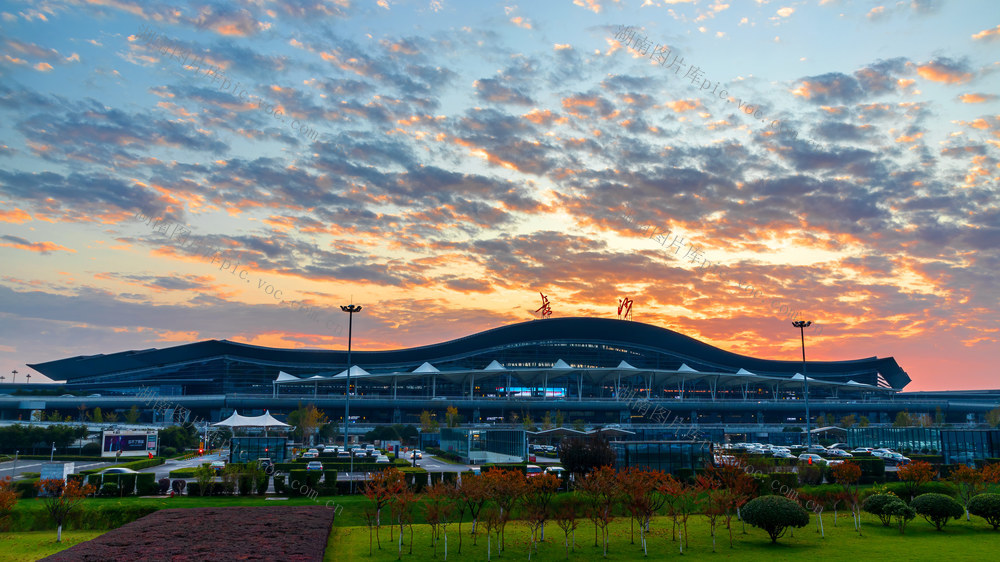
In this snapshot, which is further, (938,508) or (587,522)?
(587,522)

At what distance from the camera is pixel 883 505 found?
126ft

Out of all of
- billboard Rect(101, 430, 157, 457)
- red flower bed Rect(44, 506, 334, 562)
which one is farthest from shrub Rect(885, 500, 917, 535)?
billboard Rect(101, 430, 157, 457)

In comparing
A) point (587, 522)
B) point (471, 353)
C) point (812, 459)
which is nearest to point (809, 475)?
point (812, 459)

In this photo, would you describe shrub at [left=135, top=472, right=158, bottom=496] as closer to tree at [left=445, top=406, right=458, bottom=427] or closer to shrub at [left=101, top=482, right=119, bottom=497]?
shrub at [left=101, top=482, right=119, bottom=497]

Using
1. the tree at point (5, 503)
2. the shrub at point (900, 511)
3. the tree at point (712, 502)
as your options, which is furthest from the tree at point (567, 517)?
the tree at point (5, 503)

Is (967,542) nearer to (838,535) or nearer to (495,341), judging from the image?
(838,535)

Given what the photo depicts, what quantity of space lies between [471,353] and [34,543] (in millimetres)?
134903

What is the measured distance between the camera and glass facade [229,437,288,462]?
198 ft

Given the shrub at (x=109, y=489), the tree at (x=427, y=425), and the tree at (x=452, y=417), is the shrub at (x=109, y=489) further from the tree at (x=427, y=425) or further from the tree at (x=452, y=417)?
the tree at (x=452, y=417)

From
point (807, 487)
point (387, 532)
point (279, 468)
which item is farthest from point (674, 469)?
point (279, 468)

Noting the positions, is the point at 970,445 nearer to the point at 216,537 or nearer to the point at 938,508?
the point at 938,508

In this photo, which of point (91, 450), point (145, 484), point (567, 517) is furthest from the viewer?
point (91, 450)

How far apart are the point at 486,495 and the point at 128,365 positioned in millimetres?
155751

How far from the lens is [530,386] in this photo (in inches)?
6432
